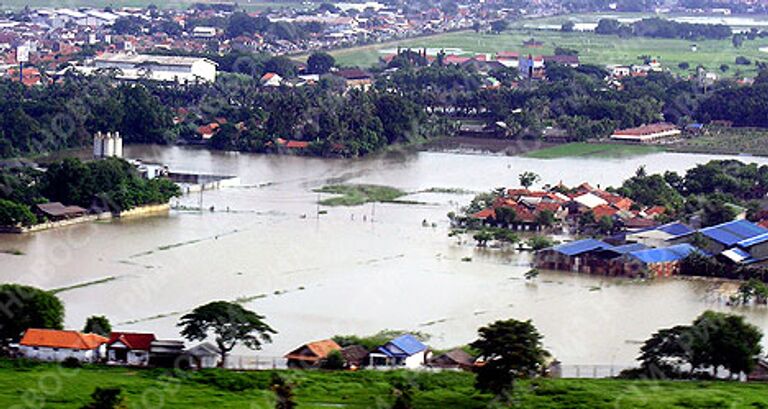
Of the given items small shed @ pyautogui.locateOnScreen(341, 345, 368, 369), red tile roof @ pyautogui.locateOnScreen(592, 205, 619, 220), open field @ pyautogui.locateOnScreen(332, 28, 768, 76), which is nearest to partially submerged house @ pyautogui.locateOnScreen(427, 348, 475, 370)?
small shed @ pyautogui.locateOnScreen(341, 345, 368, 369)

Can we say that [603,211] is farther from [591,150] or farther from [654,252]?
[591,150]

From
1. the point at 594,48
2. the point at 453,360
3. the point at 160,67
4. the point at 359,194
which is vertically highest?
the point at 594,48

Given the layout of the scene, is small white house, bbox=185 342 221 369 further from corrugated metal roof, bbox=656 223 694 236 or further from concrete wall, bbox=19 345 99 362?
corrugated metal roof, bbox=656 223 694 236

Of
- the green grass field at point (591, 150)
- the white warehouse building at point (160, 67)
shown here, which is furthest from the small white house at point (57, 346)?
the white warehouse building at point (160, 67)

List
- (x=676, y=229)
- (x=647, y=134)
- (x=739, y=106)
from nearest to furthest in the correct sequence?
(x=676, y=229) < (x=647, y=134) < (x=739, y=106)

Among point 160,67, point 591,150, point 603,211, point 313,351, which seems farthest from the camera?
point 160,67

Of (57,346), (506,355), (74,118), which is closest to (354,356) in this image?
(506,355)
